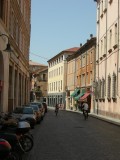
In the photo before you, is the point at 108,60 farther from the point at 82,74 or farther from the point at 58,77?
the point at 58,77

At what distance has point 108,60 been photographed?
141 ft

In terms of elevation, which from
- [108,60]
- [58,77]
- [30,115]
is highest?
[58,77]

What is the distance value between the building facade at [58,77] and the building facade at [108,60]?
41.5m

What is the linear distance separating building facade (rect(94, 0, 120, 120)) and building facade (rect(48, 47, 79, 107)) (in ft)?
136

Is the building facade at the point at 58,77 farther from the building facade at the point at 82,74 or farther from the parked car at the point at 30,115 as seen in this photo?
the parked car at the point at 30,115

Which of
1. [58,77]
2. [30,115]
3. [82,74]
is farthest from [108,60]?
[58,77]

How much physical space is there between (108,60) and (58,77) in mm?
59913

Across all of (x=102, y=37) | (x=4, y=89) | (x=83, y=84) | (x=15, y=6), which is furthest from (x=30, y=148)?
(x=83, y=84)

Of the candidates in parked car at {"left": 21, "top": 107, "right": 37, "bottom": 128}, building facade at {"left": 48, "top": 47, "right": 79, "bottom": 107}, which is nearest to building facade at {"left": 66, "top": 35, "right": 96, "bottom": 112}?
building facade at {"left": 48, "top": 47, "right": 79, "bottom": 107}

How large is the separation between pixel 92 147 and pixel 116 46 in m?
23.7

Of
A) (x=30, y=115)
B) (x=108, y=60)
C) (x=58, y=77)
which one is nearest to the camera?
(x=30, y=115)

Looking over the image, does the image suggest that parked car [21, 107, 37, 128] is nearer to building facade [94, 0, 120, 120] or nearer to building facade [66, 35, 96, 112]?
building facade [94, 0, 120, 120]

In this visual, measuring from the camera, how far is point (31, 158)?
41.1 feet

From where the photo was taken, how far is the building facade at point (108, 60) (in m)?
38.1
